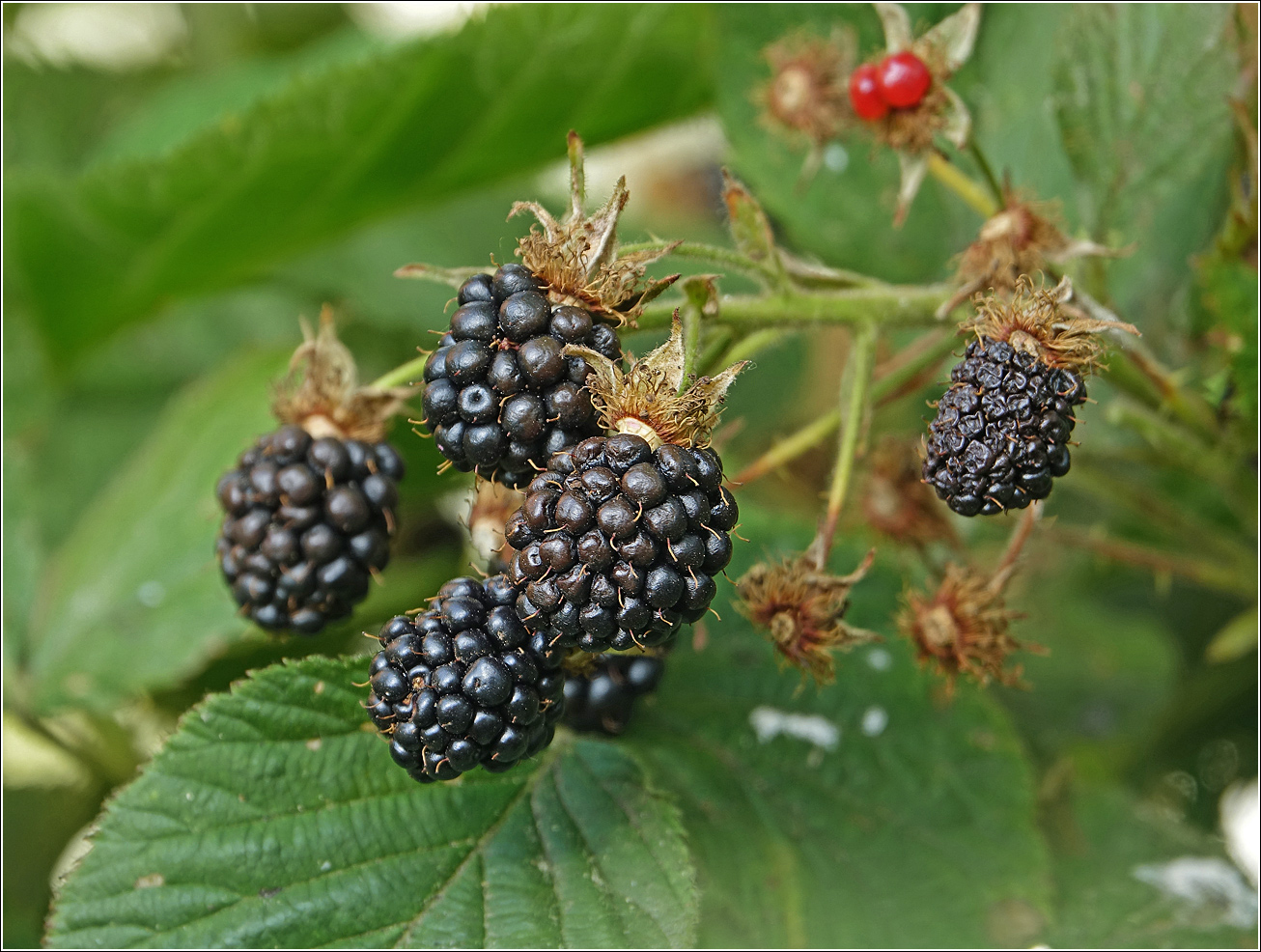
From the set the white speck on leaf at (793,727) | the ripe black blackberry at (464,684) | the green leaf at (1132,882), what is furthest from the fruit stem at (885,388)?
the green leaf at (1132,882)

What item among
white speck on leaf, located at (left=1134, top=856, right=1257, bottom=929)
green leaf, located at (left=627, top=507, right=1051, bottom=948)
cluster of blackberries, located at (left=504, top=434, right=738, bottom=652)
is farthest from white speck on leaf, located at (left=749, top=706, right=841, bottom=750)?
cluster of blackberries, located at (left=504, top=434, right=738, bottom=652)

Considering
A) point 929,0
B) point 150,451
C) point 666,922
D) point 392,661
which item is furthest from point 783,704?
point 150,451

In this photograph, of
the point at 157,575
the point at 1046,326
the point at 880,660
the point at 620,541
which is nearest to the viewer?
the point at 620,541

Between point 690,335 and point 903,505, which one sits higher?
point 690,335

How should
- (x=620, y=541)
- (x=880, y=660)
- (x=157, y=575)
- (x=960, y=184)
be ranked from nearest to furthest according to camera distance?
(x=620, y=541), (x=960, y=184), (x=880, y=660), (x=157, y=575)

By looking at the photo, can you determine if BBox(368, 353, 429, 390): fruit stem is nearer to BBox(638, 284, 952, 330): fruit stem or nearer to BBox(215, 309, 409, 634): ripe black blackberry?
BBox(215, 309, 409, 634): ripe black blackberry

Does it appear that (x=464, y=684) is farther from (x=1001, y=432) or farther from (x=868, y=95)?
(x=868, y=95)

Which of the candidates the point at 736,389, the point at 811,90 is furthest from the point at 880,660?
the point at 811,90

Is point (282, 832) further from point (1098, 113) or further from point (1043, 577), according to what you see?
point (1043, 577)

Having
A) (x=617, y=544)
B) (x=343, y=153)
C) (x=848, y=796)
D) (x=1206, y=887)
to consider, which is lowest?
(x=1206, y=887)
